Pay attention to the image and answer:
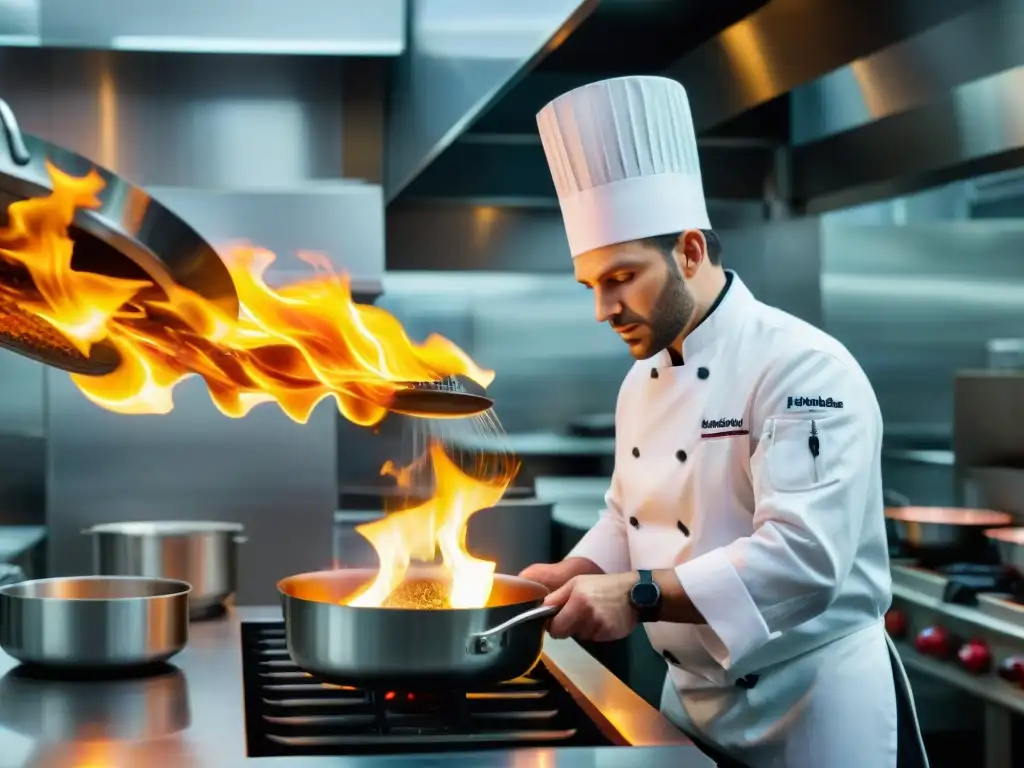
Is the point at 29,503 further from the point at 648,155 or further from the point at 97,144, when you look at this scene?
the point at 648,155

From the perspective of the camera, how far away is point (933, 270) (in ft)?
11.8

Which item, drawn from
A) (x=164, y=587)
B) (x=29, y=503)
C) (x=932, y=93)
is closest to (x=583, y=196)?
(x=932, y=93)

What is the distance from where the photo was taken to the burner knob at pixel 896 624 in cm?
252

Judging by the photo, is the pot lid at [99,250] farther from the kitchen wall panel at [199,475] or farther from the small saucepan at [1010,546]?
the kitchen wall panel at [199,475]

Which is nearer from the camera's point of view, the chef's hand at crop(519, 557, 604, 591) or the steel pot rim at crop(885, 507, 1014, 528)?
the chef's hand at crop(519, 557, 604, 591)

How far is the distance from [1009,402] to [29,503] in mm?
Answer: 2709

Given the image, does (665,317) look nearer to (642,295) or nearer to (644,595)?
(642,295)

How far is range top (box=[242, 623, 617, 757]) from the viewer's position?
121 cm

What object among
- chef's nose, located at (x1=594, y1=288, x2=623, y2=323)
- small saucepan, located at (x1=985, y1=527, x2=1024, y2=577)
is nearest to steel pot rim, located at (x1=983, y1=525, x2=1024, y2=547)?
small saucepan, located at (x1=985, y1=527, x2=1024, y2=577)

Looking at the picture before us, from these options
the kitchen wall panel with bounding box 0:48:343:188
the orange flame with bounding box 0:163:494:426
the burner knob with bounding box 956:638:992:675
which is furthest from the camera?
the kitchen wall panel with bounding box 0:48:343:188

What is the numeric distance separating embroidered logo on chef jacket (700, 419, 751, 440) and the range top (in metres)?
0.42

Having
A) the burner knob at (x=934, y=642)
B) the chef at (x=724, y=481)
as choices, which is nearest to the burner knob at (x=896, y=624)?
the burner knob at (x=934, y=642)

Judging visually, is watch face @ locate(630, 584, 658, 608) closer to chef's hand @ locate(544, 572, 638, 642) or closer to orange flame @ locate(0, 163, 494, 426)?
chef's hand @ locate(544, 572, 638, 642)

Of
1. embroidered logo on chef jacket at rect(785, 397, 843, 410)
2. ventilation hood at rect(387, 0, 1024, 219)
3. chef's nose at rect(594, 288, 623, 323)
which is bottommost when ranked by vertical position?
embroidered logo on chef jacket at rect(785, 397, 843, 410)
